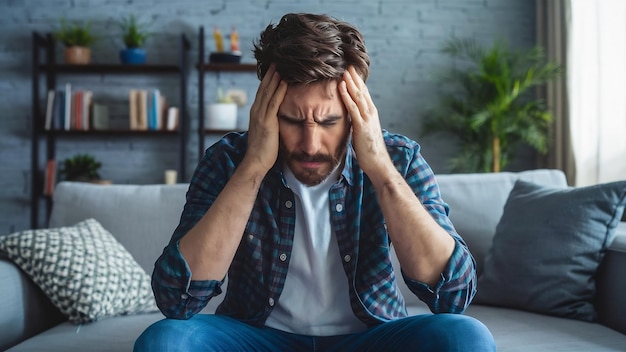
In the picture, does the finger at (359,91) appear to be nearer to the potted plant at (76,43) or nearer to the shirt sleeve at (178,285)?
the shirt sleeve at (178,285)

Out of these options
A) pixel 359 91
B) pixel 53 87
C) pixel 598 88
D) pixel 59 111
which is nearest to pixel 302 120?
pixel 359 91

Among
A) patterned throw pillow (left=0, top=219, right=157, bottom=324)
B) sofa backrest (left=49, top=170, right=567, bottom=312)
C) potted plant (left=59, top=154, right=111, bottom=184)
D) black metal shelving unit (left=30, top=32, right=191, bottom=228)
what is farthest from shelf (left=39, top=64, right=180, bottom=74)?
patterned throw pillow (left=0, top=219, right=157, bottom=324)

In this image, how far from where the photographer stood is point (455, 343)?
3.67 feet

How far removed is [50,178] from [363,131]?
3708mm

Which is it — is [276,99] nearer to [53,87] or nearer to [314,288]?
[314,288]

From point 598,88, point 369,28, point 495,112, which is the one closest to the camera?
point 598,88

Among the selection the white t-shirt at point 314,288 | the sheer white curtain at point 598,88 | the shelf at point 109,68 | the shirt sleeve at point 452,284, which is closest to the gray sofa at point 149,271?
the shirt sleeve at point 452,284

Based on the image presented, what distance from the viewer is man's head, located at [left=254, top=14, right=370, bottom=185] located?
4.36ft

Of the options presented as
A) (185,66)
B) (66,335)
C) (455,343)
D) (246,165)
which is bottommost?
(66,335)

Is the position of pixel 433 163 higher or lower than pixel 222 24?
lower

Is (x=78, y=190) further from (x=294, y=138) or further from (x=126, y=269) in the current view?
(x=294, y=138)

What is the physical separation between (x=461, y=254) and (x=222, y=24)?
373 cm

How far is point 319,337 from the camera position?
1.36 metres

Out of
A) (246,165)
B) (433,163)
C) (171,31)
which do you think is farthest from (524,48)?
(246,165)
